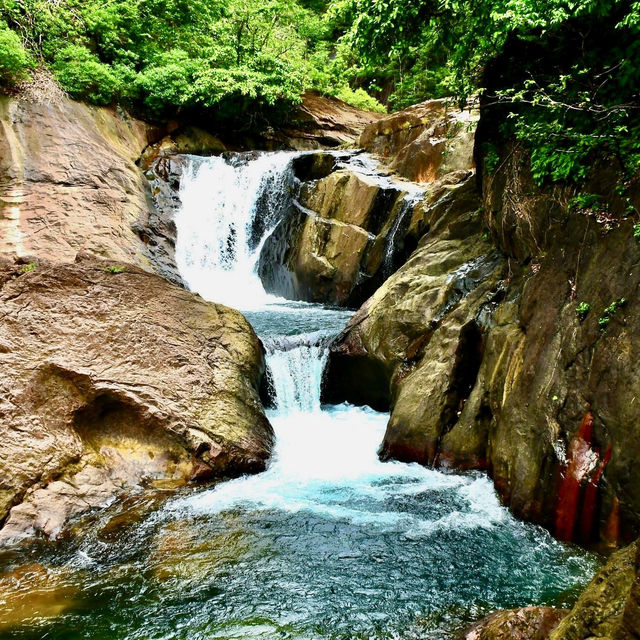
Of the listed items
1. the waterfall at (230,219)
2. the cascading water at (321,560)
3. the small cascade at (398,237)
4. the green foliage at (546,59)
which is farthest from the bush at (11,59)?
the cascading water at (321,560)

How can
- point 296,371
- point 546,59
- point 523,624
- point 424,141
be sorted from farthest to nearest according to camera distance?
point 424,141 → point 296,371 → point 546,59 → point 523,624

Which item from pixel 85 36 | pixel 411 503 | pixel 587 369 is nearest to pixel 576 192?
pixel 587 369

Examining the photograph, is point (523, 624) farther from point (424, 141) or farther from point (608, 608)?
point (424, 141)

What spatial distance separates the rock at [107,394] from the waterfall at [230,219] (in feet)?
22.1

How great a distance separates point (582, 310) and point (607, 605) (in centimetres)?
316

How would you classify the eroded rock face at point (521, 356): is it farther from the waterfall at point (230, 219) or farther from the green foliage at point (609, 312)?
the waterfall at point (230, 219)

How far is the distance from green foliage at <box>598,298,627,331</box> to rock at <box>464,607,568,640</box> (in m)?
2.52

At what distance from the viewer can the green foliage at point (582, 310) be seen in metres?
4.89

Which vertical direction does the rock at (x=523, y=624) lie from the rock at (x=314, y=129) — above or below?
below

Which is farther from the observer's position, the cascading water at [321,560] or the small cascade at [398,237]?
the small cascade at [398,237]

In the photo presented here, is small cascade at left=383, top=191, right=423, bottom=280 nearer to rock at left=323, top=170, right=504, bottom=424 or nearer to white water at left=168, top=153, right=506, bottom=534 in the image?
white water at left=168, top=153, right=506, bottom=534

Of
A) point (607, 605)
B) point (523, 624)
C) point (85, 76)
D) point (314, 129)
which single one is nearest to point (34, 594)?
point (523, 624)

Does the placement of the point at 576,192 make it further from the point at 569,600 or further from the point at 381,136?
the point at 381,136

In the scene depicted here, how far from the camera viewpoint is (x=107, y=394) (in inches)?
255
